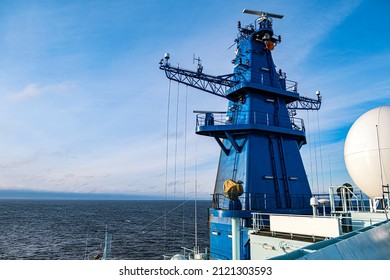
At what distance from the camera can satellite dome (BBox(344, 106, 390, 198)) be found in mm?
11141

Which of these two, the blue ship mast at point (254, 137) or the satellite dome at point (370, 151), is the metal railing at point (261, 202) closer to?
the blue ship mast at point (254, 137)

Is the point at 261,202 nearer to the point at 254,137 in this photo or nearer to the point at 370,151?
the point at 254,137

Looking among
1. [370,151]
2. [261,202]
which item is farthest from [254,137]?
[370,151]

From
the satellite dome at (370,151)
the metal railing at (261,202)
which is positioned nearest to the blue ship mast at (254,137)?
the metal railing at (261,202)

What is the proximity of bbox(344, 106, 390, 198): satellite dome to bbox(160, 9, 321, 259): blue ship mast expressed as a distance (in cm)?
654

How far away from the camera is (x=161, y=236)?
1882 inches

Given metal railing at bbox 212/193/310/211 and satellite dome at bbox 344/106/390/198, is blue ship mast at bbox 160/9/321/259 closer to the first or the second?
metal railing at bbox 212/193/310/211

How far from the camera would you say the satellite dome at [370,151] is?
11.1 meters

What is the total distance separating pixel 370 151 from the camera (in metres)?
11.4

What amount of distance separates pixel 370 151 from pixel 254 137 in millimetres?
8941

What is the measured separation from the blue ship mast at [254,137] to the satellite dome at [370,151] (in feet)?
21.5

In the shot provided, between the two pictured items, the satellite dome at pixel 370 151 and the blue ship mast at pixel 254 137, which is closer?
the satellite dome at pixel 370 151
